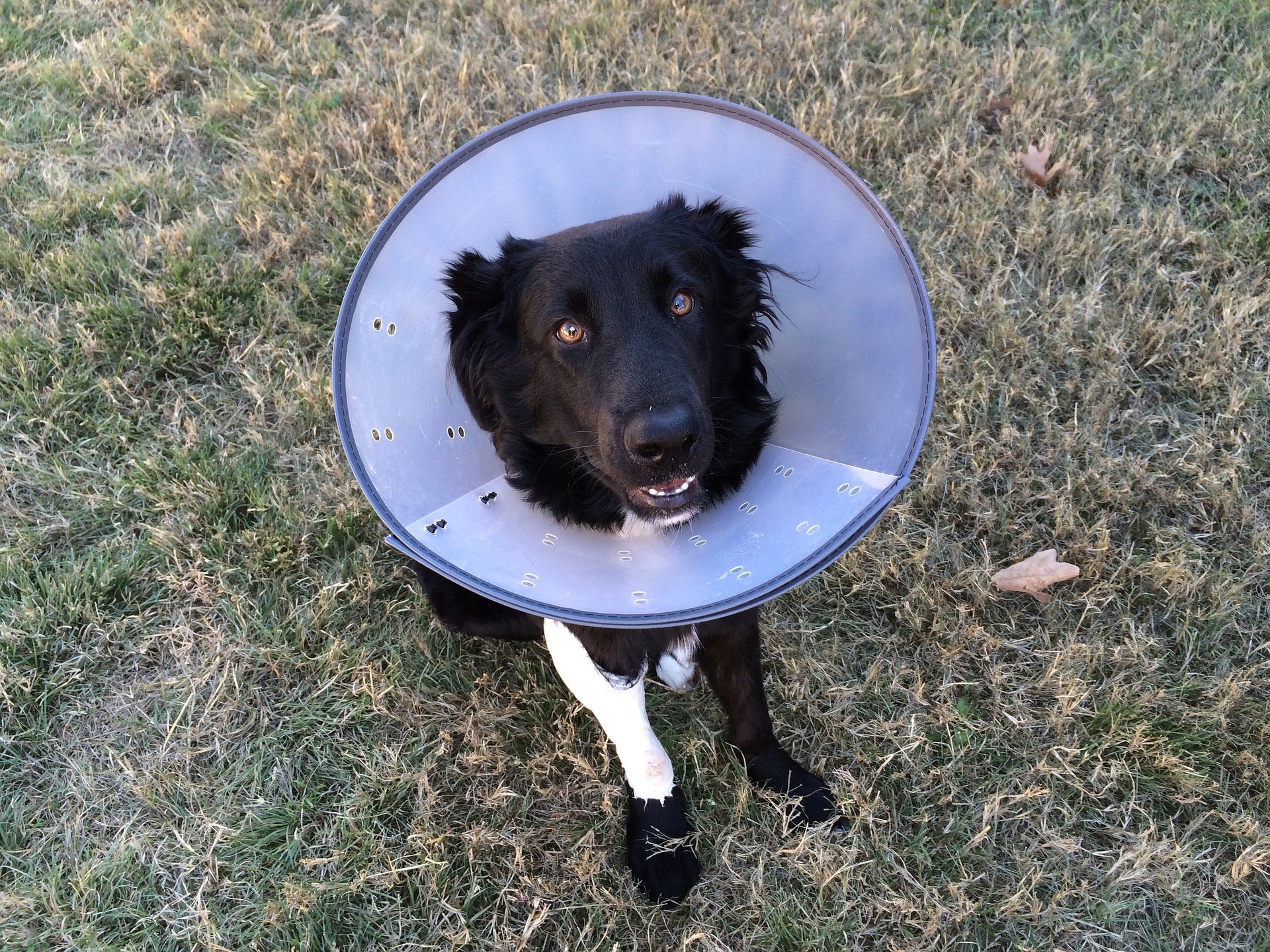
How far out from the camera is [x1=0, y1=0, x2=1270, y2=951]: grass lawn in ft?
7.57

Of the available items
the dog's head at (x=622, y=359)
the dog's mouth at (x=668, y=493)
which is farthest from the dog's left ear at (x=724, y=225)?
the dog's mouth at (x=668, y=493)

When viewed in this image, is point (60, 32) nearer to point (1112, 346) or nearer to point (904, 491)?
point (904, 491)

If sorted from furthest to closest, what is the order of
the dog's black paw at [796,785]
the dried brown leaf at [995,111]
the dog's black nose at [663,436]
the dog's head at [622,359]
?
the dried brown leaf at [995,111] < the dog's black paw at [796,785] < the dog's head at [622,359] < the dog's black nose at [663,436]

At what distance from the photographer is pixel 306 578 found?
2908 mm

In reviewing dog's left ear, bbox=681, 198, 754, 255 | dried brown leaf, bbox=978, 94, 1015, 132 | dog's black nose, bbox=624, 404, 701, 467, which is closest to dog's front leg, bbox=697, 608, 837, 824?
dog's black nose, bbox=624, 404, 701, 467

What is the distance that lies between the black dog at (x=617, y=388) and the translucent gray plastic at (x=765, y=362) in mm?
94

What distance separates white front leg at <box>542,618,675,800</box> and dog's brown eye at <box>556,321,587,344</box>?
0.69m

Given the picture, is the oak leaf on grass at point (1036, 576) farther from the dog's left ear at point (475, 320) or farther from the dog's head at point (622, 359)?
the dog's left ear at point (475, 320)

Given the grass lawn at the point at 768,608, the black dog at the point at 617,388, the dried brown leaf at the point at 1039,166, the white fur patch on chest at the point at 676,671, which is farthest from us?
the dried brown leaf at the point at 1039,166

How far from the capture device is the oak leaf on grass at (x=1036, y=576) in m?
2.73

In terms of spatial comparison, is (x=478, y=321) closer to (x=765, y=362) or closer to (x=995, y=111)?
(x=765, y=362)

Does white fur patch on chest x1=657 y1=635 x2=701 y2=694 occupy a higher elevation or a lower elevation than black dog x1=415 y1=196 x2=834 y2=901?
lower

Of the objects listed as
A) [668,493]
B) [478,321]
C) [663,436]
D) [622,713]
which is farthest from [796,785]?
[478,321]

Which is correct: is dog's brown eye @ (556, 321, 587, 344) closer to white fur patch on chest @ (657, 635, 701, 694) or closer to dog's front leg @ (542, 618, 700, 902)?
dog's front leg @ (542, 618, 700, 902)
